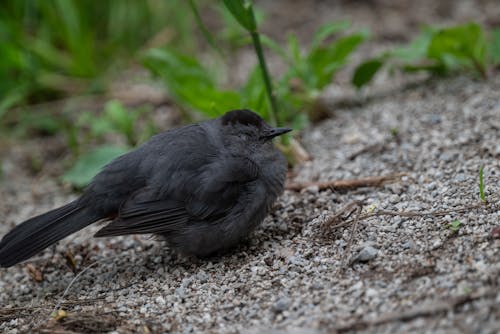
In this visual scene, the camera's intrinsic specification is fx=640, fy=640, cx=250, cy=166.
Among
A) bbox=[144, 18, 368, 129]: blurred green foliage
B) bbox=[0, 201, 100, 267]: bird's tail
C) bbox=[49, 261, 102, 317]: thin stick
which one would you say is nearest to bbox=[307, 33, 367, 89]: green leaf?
bbox=[144, 18, 368, 129]: blurred green foliage

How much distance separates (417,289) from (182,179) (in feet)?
5.48

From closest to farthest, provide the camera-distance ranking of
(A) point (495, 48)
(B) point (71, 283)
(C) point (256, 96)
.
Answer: (B) point (71, 283)
(C) point (256, 96)
(A) point (495, 48)

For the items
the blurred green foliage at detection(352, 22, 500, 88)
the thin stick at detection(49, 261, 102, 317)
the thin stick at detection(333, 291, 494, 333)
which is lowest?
the thin stick at detection(333, 291, 494, 333)

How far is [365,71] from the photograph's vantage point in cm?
548

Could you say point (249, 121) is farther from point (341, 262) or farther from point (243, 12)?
point (341, 262)

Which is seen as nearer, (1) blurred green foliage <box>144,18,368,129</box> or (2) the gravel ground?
(2) the gravel ground

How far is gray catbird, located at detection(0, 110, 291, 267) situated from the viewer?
3.96m

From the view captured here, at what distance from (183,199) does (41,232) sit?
0.91 metres

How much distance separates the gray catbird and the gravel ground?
214 mm

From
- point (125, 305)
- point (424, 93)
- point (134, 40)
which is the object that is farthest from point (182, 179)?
point (134, 40)

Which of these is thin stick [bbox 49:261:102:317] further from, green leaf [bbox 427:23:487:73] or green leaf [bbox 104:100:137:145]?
green leaf [bbox 427:23:487:73]

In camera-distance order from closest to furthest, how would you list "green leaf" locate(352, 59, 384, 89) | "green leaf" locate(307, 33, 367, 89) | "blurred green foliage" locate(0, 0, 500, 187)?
"blurred green foliage" locate(0, 0, 500, 187), "green leaf" locate(307, 33, 367, 89), "green leaf" locate(352, 59, 384, 89)

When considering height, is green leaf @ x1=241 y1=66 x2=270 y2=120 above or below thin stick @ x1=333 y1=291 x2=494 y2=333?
above

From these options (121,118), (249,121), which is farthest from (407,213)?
(121,118)
